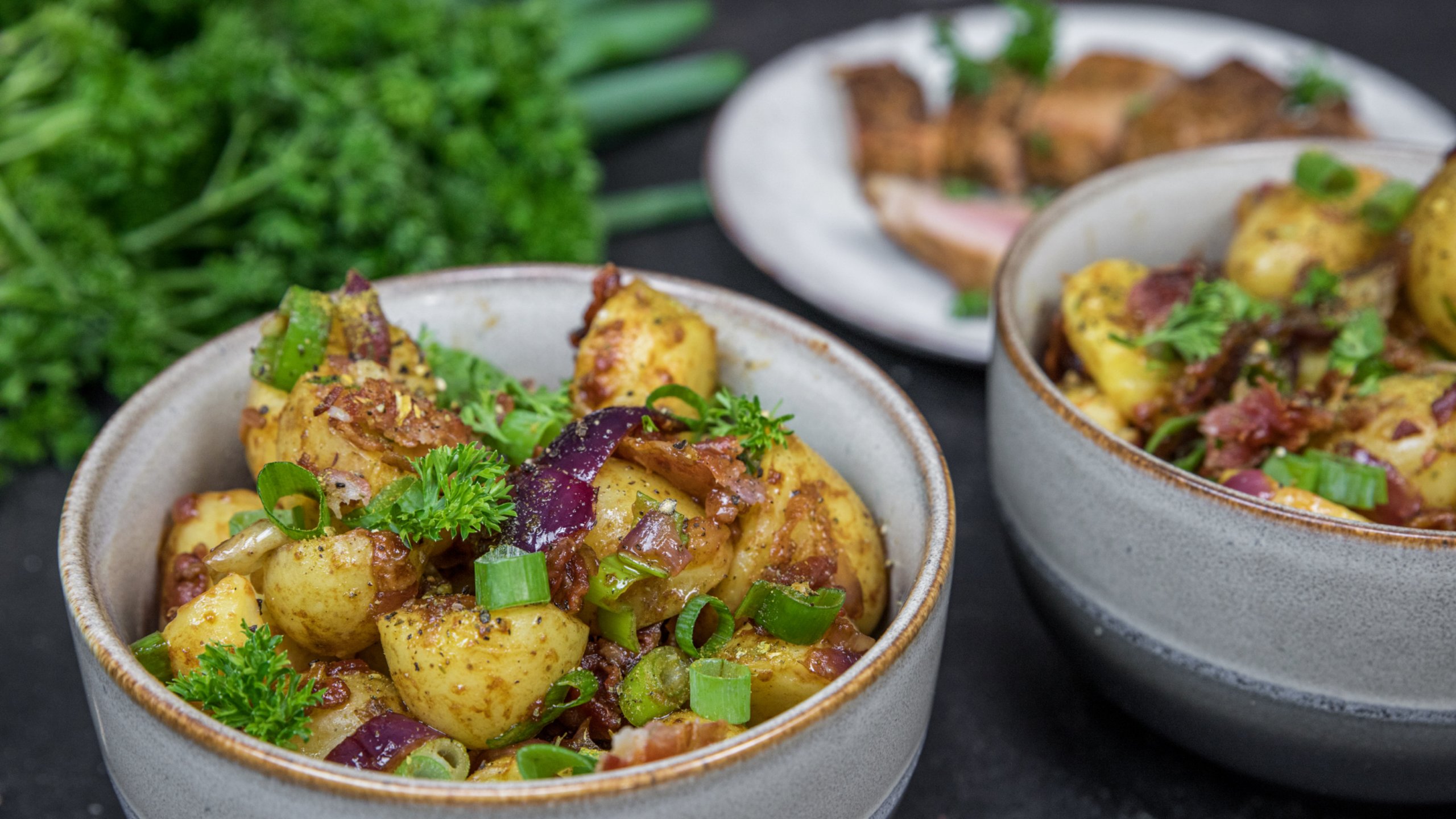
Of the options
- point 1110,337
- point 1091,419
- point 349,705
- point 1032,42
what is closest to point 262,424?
point 349,705

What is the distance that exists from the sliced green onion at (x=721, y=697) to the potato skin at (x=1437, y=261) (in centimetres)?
114

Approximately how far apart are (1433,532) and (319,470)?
118cm

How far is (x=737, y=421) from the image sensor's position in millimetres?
1498

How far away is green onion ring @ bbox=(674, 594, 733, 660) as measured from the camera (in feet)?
4.34

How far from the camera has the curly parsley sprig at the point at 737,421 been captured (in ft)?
4.81

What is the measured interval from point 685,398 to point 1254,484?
2.29 ft

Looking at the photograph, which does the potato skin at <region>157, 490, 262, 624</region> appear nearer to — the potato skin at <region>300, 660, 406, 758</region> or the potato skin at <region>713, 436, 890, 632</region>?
the potato skin at <region>300, 660, 406, 758</region>

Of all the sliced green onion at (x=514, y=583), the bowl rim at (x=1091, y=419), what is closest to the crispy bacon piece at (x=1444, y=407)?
the bowl rim at (x=1091, y=419)

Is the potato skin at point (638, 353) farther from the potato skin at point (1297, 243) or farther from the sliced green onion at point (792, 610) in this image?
the potato skin at point (1297, 243)

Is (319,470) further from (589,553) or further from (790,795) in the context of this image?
(790,795)

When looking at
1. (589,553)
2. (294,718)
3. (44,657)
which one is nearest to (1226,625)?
(589,553)

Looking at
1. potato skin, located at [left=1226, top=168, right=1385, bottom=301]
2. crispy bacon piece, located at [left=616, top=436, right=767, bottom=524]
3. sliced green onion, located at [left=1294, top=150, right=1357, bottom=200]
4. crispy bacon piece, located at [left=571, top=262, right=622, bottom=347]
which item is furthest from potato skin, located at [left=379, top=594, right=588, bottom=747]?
sliced green onion, located at [left=1294, top=150, right=1357, bottom=200]

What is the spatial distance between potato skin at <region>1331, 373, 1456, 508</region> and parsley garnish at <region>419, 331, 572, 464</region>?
1016 millimetres

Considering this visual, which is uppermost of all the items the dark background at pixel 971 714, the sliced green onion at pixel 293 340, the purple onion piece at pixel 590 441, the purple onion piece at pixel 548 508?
the sliced green onion at pixel 293 340
